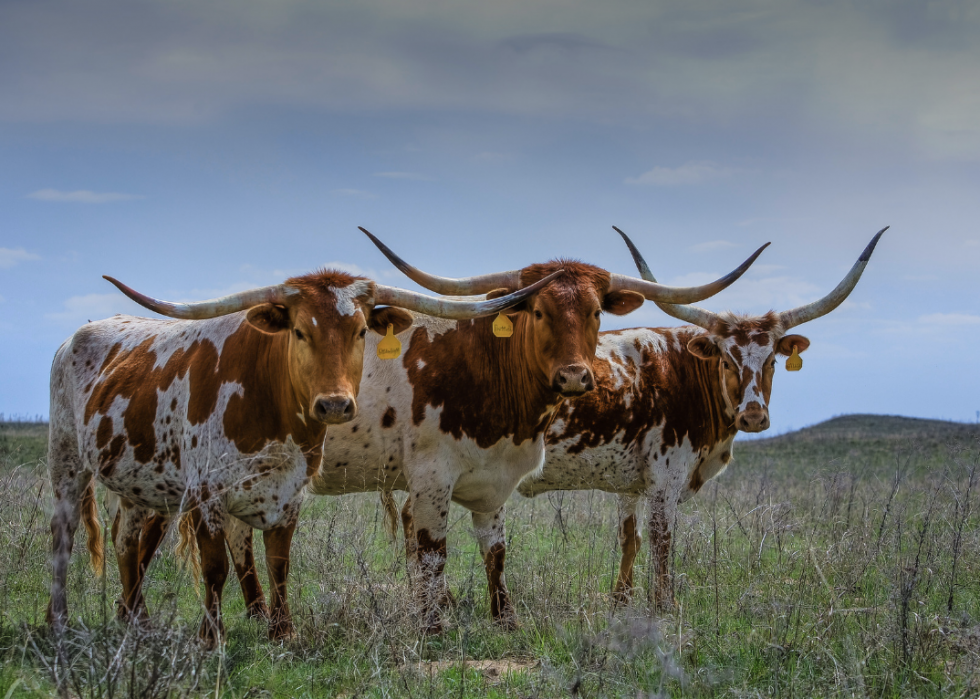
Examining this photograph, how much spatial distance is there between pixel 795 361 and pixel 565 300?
3.14 metres

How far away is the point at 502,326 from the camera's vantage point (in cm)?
603

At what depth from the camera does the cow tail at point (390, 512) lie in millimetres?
7234

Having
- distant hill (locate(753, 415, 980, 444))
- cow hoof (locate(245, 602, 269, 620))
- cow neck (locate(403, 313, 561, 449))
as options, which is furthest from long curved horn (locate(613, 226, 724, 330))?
distant hill (locate(753, 415, 980, 444))

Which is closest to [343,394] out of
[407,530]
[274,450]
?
[274,450]

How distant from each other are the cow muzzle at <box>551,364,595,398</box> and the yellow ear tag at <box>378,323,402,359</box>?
3.59ft

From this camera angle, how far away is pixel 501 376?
6.21 metres

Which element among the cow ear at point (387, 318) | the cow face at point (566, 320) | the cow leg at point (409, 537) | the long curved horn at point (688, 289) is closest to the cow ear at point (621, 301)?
the cow face at point (566, 320)

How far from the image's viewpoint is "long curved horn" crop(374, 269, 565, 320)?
5.71 metres

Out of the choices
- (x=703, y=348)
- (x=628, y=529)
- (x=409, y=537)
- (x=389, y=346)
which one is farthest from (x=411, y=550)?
(x=703, y=348)

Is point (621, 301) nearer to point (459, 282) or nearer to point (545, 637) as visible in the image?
point (459, 282)

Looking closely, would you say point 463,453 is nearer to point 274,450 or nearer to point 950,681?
point 274,450

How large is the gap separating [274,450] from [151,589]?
2569 millimetres

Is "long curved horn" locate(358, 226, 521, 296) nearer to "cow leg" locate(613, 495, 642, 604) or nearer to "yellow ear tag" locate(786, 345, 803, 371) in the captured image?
"cow leg" locate(613, 495, 642, 604)

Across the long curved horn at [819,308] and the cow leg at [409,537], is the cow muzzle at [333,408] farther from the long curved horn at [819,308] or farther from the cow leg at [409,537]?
the long curved horn at [819,308]
